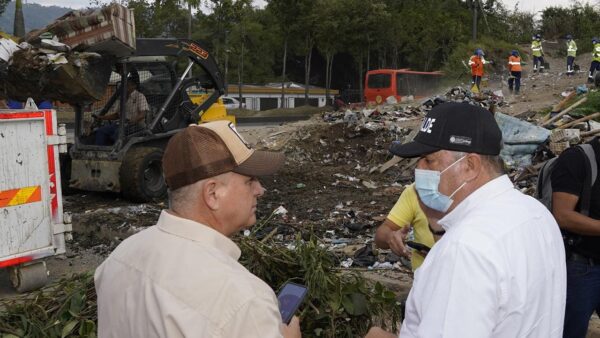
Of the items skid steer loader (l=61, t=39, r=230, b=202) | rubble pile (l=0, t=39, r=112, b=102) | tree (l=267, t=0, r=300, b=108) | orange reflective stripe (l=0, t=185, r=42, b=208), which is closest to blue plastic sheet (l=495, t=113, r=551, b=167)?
skid steer loader (l=61, t=39, r=230, b=202)

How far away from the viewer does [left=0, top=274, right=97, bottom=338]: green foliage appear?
10.5 feet

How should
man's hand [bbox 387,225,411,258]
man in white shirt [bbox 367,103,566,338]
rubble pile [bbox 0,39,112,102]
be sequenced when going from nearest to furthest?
man in white shirt [bbox 367,103,566,338] < man's hand [bbox 387,225,411,258] < rubble pile [bbox 0,39,112,102]

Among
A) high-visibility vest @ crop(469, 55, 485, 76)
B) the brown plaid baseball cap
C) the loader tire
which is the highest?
high-visibility vest @ crop(469, 55, 485, 76)

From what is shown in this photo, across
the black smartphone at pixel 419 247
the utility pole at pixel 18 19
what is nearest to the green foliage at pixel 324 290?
the black smartphone at pixel 419 247

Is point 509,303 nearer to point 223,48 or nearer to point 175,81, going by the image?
point 175,81

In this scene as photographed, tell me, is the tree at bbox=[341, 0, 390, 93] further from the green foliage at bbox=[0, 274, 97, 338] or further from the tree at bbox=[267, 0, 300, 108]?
the green foliage at bbox=[0, 274, 97, 338]

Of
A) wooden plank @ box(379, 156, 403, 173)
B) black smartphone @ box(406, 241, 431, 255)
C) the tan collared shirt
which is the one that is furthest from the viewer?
wooden plank @ box(379, 156, 403, 173)

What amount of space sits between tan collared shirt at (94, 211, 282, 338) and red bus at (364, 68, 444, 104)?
25.9 m

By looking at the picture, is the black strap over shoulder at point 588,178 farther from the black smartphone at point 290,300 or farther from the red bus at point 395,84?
the red bus at point 395,84

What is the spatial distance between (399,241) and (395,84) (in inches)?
975

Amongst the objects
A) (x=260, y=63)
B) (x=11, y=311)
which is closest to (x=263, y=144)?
(x=11, y=311)

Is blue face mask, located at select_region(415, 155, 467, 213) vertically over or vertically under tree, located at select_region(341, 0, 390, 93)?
under

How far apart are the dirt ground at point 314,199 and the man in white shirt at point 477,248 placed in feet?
9.15

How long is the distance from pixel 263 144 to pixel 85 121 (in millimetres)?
6472
